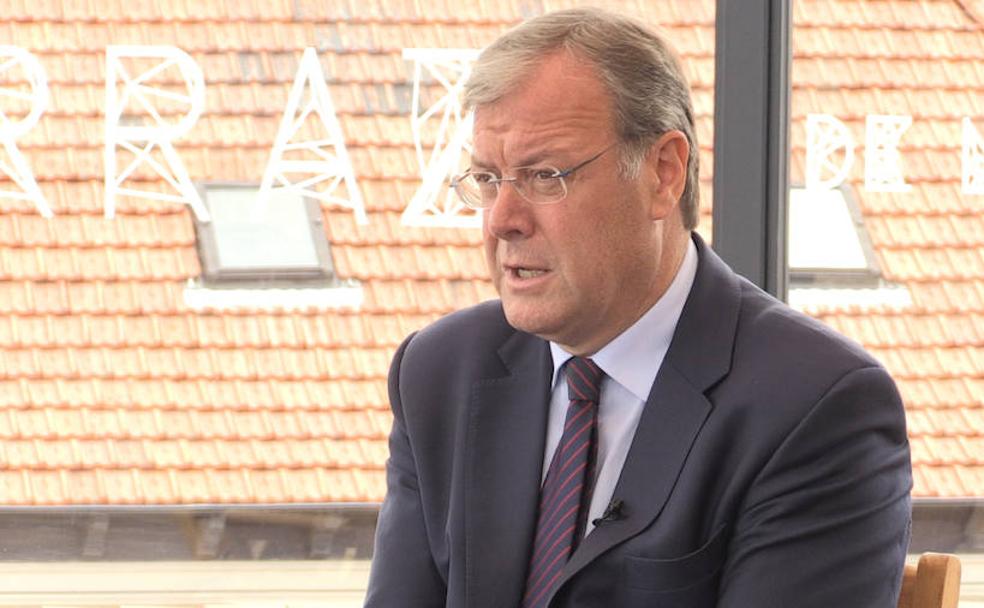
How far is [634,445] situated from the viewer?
1571 mm

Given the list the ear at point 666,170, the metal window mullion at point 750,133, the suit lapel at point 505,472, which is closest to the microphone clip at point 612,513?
the suit lapel at point 505,472

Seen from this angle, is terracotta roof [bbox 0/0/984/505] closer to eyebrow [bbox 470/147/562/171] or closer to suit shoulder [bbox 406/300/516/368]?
suit shoulder [bbox 406/300/516/368]

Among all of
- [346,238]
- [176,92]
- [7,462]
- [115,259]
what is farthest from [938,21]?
[7,462]

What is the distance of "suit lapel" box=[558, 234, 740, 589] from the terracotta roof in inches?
52.8

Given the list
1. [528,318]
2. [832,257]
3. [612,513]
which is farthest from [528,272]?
[832,257]

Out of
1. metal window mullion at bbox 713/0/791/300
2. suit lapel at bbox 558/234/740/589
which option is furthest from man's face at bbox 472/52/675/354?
metal window mullion at bbox 713/0/791/300

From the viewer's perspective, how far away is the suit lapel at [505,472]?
1618mm

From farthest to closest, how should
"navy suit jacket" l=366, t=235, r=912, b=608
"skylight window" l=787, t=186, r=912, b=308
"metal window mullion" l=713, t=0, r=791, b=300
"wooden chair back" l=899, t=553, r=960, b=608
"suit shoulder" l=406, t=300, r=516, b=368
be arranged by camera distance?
"skylight window" l=787, t=186, r=912, b=308 → "metal window mullion" l=713, t=0, r=791, b=300 → "suit shoulder" l=406, t=300, r=516, b=368 → "wooden chair back" l=899, t=553, r=960, b=608 → "navy suit jacket" l=366, t=235, r=912, b=608

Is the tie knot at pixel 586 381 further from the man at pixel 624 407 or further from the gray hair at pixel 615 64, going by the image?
the gray hair at pixel 615 64

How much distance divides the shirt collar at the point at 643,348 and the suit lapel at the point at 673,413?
3 cm

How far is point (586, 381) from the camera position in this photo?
164cm

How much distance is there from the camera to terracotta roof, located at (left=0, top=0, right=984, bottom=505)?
288 cm

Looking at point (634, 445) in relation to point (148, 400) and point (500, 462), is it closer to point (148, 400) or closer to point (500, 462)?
point (500, 462)

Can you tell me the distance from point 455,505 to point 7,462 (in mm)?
1540
